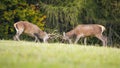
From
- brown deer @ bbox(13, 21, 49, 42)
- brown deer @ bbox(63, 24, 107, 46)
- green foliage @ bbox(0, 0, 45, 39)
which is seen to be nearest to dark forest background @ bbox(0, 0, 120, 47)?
green foliage @ bbox(0, 0, 45, 39)

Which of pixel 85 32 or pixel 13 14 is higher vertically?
pixel 13 14

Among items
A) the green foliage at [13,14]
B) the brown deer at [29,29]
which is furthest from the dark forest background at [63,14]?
the brown deer at [29,29]

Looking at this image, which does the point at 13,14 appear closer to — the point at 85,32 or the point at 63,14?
the point at 63,14

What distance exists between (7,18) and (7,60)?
1855 centimetres

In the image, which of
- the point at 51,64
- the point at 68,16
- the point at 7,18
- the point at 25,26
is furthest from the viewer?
the point at 68,16

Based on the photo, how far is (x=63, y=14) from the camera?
27953mm

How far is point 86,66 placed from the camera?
7.32 m

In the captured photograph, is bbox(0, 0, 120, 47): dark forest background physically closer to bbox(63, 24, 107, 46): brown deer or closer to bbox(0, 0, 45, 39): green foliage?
bbox(0, 0, 45, 39): green foliage

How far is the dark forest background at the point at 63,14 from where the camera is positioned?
26.3 m

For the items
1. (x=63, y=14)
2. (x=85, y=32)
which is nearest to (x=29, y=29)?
(x=85, y=32)

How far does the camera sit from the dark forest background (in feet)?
86.3

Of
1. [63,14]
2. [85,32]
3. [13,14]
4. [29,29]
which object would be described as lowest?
[85,32]

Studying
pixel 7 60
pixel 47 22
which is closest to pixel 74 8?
pixel 47 22

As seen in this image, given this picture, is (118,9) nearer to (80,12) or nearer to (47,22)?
(80,12)
